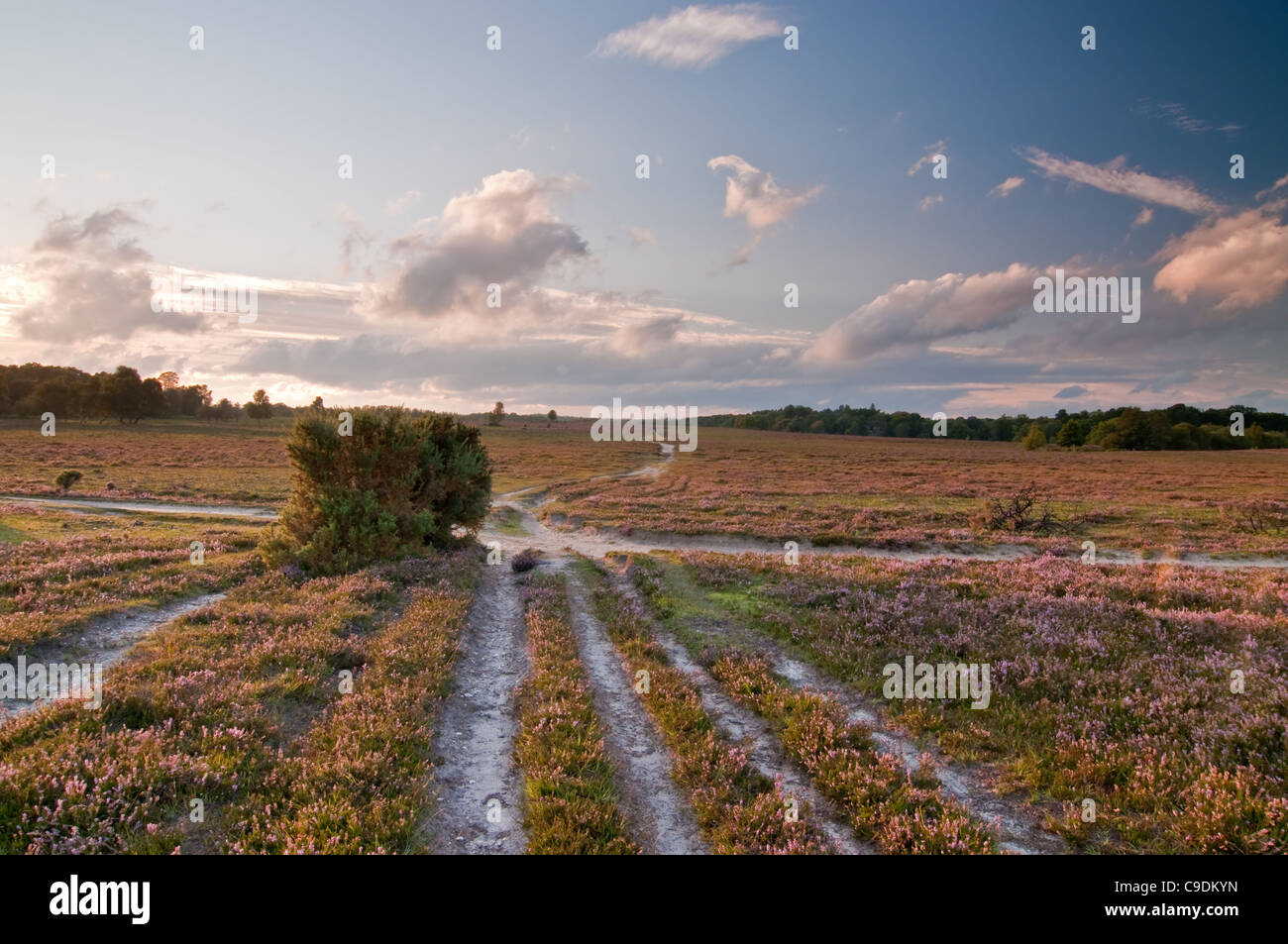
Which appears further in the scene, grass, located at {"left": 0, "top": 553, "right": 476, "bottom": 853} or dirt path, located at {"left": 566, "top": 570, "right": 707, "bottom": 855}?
dirt path, located at {"left": 566, "top": 570, "right": 707, "bottom": 855}

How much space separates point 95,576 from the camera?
620 inches

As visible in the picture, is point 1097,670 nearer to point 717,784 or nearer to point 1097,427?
point 717,784

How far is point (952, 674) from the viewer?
34.7ft

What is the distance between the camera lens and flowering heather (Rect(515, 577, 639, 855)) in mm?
6000

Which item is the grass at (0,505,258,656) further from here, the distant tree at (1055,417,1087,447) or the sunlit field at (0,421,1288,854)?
the distant tree at (1055,417,1087,447)

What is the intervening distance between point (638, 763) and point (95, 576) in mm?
16300

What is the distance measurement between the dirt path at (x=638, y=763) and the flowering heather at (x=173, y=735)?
414cm

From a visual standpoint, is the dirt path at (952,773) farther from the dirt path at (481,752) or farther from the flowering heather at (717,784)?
the dirt path at (481,752)

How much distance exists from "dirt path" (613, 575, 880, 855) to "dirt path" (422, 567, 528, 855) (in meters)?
3.05

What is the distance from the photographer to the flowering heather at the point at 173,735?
5871mm

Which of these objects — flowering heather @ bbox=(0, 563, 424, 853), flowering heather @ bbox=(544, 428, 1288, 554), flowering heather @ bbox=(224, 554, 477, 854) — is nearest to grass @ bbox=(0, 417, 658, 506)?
flowering heather @ bbox=(0, 563, 424, 853)

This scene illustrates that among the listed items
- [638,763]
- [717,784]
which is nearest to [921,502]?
[638,763]

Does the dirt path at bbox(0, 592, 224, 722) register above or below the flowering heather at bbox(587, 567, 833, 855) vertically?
above
